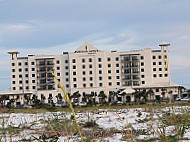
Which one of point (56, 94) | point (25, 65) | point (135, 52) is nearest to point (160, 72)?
point (135, 52)

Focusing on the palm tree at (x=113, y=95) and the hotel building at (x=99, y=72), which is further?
the hotel building at (x=99, y=72)

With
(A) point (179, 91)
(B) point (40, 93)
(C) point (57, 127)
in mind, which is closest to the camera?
(C) point (57, 127)

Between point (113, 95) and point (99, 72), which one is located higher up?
point (99, 72)

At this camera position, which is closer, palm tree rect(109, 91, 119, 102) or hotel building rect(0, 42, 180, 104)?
palm tree rect(109, 91, 119, 102)

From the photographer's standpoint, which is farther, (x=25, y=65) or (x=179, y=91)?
(x=25, y=65)

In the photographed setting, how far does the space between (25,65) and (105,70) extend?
59.9 ft

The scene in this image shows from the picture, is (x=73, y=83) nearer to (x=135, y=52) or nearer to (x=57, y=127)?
(x=135, y=52)

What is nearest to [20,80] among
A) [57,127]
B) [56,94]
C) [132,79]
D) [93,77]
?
[56,94]

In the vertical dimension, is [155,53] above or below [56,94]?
above

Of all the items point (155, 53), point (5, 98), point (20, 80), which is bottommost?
point (5, 98)

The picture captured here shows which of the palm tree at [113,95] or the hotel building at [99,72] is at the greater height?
the hotel building at [99,72]

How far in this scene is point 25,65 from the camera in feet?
206

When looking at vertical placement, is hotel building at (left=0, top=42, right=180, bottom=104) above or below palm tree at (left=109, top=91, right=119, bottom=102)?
above

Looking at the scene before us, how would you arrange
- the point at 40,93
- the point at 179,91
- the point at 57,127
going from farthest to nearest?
the point at 40,93, the point at 179,91, the point at 57,127
